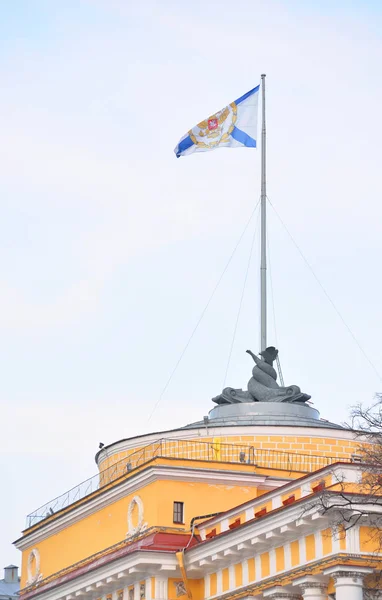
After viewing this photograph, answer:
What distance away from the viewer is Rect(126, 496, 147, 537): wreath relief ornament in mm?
33406

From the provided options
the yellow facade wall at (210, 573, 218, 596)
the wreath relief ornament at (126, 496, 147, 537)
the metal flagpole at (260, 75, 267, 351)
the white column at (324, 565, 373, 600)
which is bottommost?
the white column at (324, 565, 373, 600)

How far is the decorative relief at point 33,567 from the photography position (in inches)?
1575

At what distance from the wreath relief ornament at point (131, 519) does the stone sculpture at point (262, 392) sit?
5.54m

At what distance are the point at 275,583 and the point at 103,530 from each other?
8.38 m

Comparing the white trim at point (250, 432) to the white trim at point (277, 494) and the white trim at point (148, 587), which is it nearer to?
the white trim at point (277, 494)

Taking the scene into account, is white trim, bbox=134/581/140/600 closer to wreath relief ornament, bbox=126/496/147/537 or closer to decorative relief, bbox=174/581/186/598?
decorative relief, bbox=174/581/186/598

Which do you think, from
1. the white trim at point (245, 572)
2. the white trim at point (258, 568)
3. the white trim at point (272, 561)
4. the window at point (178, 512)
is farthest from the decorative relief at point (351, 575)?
the window at point (178, 512)

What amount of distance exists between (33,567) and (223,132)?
14772 mm

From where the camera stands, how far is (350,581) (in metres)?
26.1

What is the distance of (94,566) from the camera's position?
113 feet

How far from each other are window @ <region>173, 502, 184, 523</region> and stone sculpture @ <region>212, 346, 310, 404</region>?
586cm

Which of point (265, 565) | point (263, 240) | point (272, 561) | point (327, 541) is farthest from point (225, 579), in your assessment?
point (263, 240)

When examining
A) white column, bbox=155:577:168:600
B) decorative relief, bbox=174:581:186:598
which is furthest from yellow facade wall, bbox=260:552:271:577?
white column, bbox=155:577:168:600

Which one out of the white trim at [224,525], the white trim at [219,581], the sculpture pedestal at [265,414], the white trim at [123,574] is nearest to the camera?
the white trim at [219,581]
